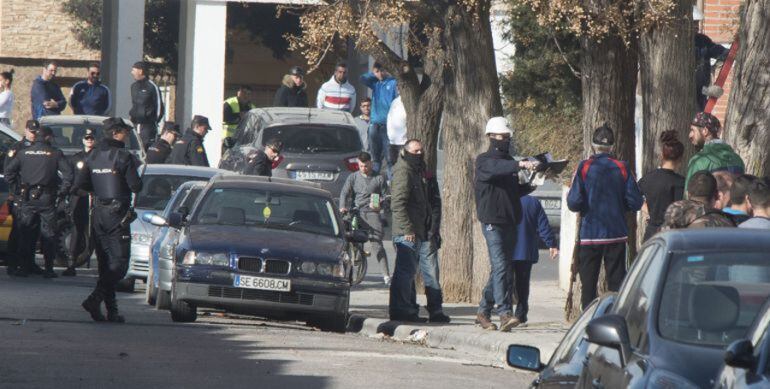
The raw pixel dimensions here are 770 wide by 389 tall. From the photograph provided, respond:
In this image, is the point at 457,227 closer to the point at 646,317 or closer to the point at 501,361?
the point at 501,361

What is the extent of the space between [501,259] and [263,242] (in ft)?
7.46

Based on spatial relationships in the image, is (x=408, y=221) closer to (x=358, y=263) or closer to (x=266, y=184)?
(x=266, y=184)

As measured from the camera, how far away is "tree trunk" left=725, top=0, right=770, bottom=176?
1386 cm

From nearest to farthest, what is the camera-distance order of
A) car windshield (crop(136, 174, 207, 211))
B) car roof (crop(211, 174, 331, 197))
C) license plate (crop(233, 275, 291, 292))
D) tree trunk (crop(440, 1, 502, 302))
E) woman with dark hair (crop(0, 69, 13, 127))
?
license plate (crop(233, 275, 291, 292)) < car roof (crop(211, 174, 331, 197)) < tree trunk (crop(440, 1, 502, 302)) < car windshield (crop(136, 174, 207, 211)) < woman with dark hair (crop(0, 69, 13, 127))

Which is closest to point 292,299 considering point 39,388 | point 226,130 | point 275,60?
point 39,388

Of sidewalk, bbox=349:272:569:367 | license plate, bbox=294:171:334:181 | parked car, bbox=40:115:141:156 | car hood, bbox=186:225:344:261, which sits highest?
parked car, bbox=40:115:141:156

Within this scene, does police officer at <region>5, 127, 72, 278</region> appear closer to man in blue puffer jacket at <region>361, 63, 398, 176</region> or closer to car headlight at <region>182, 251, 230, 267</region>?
car headlight at <region>182, 251, 230, 267</region>

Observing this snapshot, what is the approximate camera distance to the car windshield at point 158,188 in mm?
22312

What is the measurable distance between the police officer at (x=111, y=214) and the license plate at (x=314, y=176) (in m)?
9.73

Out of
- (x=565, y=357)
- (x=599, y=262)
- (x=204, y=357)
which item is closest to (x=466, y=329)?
(x=599, y=262)

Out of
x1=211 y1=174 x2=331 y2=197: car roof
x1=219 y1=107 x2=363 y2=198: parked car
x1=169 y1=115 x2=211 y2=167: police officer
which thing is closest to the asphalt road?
x1=211 y1=174 x2=331 y2=197: car roof

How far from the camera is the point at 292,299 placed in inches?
633

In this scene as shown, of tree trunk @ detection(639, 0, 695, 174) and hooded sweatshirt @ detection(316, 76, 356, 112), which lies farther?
hooded sweatshirt @ detection(316, 76, 356, 112)

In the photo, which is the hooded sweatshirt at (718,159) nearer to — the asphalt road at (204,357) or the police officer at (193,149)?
the asphalt road at (204,357)
